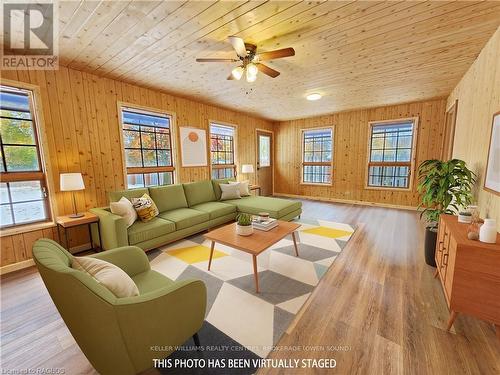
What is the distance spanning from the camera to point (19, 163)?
8.46ft

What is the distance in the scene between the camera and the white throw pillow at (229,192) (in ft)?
14.5

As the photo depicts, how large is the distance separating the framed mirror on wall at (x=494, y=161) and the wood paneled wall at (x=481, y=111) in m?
0.08

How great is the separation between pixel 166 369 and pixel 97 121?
10.9 feet

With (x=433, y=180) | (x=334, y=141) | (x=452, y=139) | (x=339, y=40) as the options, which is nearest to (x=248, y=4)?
(x=339, y=40)

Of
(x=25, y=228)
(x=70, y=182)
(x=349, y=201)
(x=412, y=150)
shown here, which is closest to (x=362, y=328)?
(x=70, y=182)

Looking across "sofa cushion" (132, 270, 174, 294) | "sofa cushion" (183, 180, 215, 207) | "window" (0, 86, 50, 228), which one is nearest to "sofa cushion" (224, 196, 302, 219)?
"sofa cushion" (183, 180, 215, 207)

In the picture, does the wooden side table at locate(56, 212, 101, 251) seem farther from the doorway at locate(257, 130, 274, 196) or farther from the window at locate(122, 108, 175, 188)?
the doorway at locate(257, 130, 274, 196)

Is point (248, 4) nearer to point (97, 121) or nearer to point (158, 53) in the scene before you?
point (158, 53)

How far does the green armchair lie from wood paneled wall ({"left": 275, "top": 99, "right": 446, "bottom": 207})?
18.5ft

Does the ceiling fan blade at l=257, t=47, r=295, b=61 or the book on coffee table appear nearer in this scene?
the ceiling fan blade at l=257, t=47, r=295, b=61

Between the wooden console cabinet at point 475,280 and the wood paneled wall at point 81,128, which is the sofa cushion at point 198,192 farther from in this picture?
the wooden console cabinet at point 475,280

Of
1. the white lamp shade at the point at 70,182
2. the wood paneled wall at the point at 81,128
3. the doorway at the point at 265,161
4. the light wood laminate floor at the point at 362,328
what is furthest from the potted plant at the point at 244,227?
the doorway at the point at 265,161

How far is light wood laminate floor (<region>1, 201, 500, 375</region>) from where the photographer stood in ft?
4.48

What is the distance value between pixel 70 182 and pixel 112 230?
81 centimetres
